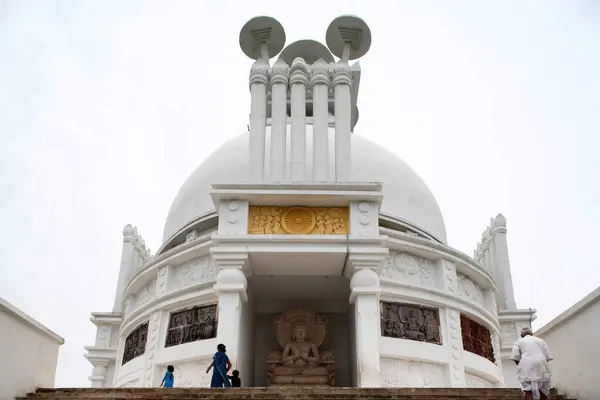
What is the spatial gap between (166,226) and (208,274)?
687 centimetres

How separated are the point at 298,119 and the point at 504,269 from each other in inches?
525

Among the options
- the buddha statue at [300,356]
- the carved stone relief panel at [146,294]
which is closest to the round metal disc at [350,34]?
the buddha statue at [300,356]

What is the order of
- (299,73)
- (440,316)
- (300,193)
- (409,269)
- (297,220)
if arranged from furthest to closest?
(409,269), (299,73), (440,316), (297,220), (300,193)

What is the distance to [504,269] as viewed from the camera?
26.4 meters

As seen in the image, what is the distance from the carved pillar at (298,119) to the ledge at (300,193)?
1.88m

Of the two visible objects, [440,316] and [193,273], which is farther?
[193,273]

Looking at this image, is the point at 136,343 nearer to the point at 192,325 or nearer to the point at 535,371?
the point at 192,325

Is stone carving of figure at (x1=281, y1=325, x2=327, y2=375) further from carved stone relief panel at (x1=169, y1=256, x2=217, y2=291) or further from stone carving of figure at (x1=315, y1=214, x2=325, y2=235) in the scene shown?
stone carving of figure at (x1=315, y1=214, x2=325, y2=235)

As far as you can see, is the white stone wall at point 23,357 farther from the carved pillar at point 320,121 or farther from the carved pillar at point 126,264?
the carved pillar at point 126,264

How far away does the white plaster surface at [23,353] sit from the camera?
9.66m

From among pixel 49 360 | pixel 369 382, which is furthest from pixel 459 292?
pixel 49 360

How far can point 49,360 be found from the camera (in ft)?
36.9

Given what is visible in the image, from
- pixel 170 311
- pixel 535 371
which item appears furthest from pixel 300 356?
pixel 535 371

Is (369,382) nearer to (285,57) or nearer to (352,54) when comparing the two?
(352,54)
